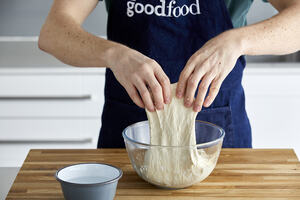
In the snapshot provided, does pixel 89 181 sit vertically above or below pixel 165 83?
below

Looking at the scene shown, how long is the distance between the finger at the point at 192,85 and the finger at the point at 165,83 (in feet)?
0.12

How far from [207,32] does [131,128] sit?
17.2 inches

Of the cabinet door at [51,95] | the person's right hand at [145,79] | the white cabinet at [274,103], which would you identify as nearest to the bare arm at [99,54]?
the person's right hand at [145,79]

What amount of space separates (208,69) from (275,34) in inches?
8.5

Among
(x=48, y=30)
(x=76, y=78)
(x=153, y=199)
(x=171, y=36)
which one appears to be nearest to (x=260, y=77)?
(x=76, y=78)

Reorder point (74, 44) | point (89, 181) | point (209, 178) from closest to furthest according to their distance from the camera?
point (89, 181) → point (209, 178) → point (74, 44)

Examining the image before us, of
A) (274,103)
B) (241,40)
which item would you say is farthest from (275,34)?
(274,103)

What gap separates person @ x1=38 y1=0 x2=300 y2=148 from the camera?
1025 millimetres

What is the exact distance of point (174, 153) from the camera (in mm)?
901

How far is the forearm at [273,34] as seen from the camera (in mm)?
1036

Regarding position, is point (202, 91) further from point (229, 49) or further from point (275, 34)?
point (275, 34)

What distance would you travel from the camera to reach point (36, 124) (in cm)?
231

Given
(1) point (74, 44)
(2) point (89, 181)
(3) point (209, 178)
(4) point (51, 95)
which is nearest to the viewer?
(2) point (89, 181)

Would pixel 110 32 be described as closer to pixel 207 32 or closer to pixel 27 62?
pixel 207 32
